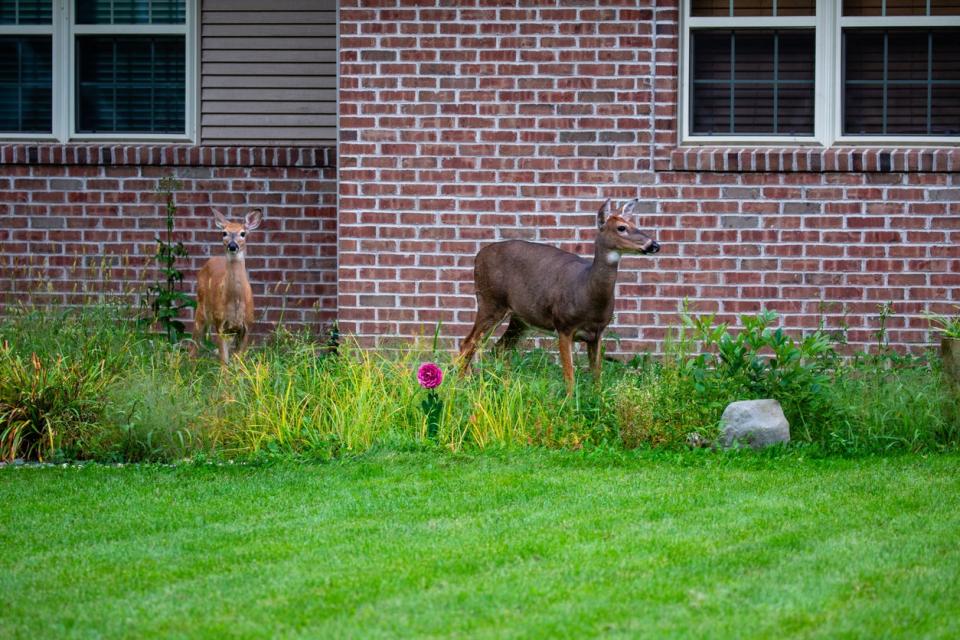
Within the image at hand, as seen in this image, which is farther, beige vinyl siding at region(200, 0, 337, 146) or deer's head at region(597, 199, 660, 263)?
beige vinyl siding at region(200, 0, 337, 146)

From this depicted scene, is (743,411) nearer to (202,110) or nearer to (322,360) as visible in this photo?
(322,360)

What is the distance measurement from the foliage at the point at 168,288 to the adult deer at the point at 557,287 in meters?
2.41

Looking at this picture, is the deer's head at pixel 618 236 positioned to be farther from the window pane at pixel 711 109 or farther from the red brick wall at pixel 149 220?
the red brick wall at pixel 149 220

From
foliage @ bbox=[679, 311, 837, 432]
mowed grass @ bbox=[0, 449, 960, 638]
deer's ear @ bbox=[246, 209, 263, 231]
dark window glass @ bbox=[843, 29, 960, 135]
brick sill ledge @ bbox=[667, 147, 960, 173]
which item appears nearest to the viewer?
mowed grass @ bbox=[0, 449, 960, 638]

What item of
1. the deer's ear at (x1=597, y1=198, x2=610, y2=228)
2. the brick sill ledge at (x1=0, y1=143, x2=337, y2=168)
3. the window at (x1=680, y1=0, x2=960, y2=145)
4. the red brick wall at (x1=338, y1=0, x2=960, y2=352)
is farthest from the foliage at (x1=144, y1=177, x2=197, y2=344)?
the window at (x1=680, y1=0, x2=960, y2=145)

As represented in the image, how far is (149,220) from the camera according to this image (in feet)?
36.9

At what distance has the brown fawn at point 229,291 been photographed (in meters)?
9.93

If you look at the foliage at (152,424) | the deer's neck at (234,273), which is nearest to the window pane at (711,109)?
the deer's neck at (234,273)

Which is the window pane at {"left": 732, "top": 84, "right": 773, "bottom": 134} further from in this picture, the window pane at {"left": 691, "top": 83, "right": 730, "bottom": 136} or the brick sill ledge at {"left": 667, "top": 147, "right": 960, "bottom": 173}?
the brick sill ledge at {"left": 667, "top": 147, "right": 960, "bottom": 173}

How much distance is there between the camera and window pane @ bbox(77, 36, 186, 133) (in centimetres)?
1145

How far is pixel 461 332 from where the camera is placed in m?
10.3

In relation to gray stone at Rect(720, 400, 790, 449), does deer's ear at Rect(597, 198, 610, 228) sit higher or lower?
higher

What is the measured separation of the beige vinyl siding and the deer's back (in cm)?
257

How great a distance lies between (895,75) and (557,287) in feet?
10.8
